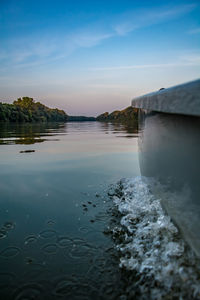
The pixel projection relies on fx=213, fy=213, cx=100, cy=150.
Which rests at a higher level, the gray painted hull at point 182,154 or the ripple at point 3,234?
the gray painted hull at point 182,154

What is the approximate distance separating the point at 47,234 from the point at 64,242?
22cm

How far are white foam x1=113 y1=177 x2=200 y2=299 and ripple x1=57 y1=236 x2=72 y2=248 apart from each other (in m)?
0.41

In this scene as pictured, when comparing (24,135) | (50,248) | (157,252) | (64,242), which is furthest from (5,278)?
(24,135)

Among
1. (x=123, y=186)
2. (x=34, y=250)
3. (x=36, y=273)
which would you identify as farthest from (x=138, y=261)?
(x=123, y=186)


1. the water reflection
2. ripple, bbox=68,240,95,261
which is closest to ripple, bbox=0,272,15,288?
ripple, bbox=68,240,95,261

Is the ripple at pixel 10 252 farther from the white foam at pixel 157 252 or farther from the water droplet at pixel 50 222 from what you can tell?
the white foam at pixel 157 252

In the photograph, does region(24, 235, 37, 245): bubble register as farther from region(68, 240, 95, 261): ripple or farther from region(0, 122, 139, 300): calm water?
region(68, 240, 95, 261): ripple

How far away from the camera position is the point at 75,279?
1.36 m

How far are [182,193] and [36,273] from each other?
1085 mm

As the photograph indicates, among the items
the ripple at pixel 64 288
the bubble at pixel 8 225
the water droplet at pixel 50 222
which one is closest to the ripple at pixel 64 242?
the water droplet at pixel 50 222

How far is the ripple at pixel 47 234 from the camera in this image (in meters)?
1.87

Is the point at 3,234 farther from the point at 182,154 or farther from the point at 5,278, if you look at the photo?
the point at 182,154

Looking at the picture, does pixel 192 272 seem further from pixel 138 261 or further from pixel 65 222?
pixel 65 222

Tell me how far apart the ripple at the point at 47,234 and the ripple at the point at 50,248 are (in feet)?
0.46
